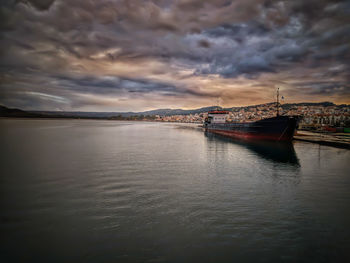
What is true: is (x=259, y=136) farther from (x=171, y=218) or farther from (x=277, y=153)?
(x=171, y=218)

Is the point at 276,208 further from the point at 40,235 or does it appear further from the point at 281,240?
the point at 40,235

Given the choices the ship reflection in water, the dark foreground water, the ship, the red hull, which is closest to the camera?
the dark foreground water

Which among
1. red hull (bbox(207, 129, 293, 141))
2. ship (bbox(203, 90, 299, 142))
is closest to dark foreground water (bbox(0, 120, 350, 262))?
ship (bbox(203, 90, 299, 142))

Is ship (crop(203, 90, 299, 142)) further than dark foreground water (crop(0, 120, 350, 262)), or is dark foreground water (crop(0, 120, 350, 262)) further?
ship (crop(203, 90, 299, 142))

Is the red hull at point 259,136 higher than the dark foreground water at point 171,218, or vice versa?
the red hull at point 259,136

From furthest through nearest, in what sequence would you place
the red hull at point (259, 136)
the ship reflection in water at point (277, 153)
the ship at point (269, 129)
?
the red hull at point (259, 136) < the ship at point (269, 129) < the ship reflection in water at point (277, 153)

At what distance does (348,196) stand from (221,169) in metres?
7.46

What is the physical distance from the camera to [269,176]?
43.5 ft

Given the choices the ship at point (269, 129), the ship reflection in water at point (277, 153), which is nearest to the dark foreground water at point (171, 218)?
the ship reflection in water at point (277, 153)

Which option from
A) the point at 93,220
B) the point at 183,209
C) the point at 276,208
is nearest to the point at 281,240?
the point at 276,208

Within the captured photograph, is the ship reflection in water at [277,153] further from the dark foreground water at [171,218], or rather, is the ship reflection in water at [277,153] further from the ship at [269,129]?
the dark foreground water at [171,218]

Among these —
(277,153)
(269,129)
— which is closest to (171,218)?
(277,153)

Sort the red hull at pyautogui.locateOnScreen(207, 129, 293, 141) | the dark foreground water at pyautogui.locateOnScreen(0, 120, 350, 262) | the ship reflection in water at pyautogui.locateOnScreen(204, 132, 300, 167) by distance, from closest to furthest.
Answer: the dark foreground water at pyautogui.locateOnScreen(0, 120, 350, 262) < the ship reflection in water at pyautogui.locateOnScreen(204, 132, 300, 167) < the red hull at pyautogui.locateOnScreen(207, 129, 293, 141)

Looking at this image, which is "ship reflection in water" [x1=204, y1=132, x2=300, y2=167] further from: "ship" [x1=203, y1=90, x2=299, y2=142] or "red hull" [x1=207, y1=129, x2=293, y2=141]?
"red hull" [x1=207, y1=129, x2=293, y2=141]
